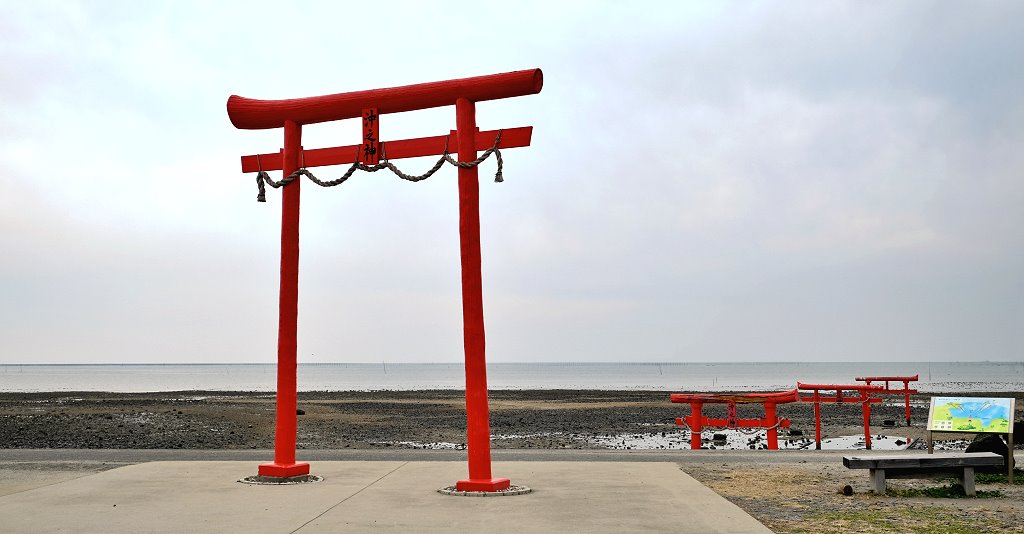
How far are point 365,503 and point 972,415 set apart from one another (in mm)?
7693

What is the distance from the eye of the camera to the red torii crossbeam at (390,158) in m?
9.30

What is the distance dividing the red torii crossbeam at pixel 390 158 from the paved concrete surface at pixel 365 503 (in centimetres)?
78

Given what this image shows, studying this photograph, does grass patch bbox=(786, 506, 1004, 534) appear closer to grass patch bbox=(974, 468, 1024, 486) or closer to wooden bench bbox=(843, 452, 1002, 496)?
wooden bench bbox=(843, 452, 1002, 496)

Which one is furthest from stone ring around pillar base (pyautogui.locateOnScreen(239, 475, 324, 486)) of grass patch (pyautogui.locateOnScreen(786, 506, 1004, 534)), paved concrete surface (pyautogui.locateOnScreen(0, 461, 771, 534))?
grass patch (pyautogui.locateOnScreen(786, 506, 1004, 534))

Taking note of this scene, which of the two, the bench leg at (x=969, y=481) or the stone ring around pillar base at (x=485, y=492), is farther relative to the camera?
the bench leg at (x=969, y=481)

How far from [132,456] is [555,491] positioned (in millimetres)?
8493

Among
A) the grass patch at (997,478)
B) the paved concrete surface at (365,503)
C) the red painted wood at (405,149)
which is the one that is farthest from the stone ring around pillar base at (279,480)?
the grass patch at (997,478)

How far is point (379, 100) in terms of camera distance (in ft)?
33.1

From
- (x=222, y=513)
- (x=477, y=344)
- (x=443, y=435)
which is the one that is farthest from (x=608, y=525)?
(x=443, y=435)

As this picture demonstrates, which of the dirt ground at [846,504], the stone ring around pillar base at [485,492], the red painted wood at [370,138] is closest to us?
the dirt ground at [846,504]

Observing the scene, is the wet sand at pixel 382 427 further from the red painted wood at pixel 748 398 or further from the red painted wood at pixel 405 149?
the red painted wood at pixel 405 149

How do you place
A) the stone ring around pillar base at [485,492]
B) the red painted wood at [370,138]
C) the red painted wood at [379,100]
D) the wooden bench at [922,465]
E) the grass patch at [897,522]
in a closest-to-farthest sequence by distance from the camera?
the grass patch at [897,522] → the stone ring around pillar base at [485,492] → the red painted wood at [379,100] → the wooden bench at [922,465] → the red painted wood at [370,138]

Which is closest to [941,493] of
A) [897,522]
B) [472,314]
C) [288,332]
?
[897,522]

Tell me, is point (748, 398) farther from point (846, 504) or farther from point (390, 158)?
point (390, 158)
